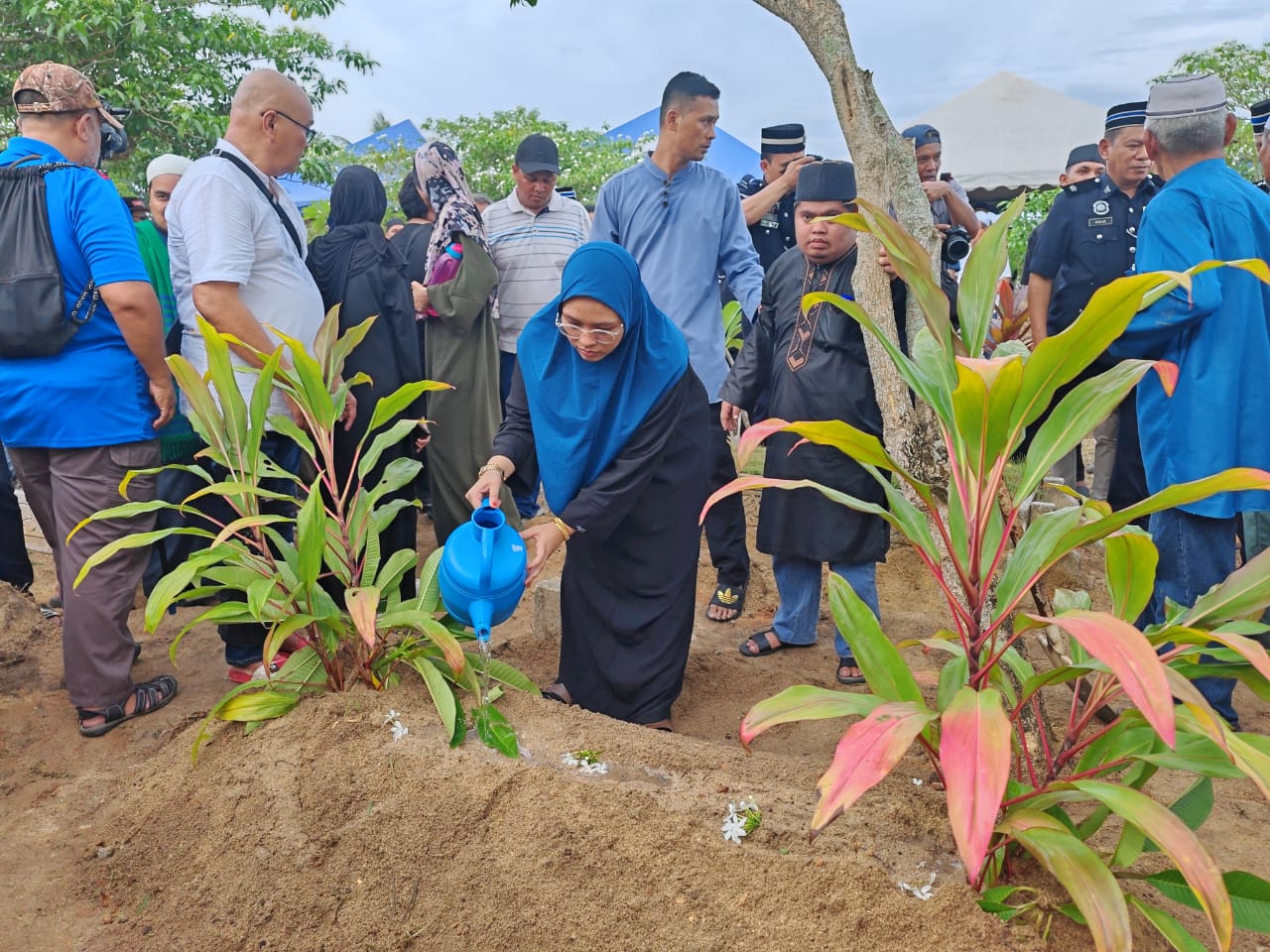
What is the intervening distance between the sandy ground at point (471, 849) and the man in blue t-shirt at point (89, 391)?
401 millimetres

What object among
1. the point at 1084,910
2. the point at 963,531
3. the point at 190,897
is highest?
the point at 963,531

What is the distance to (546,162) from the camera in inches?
183

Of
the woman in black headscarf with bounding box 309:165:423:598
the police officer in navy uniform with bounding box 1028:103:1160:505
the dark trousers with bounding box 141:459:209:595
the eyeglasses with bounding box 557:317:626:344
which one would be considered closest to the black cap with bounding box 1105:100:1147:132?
the police officer in navy uniform with bounding box 1028:103:1160:505

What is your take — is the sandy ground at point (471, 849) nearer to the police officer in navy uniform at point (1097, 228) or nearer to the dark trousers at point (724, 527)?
the dark trousers at point (724, 527)

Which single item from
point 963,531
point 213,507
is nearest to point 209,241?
point 213,507

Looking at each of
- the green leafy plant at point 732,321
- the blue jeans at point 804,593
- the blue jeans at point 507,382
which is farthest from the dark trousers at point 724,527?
the green leafy plant at point 732,321

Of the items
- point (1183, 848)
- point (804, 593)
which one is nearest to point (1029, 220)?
point (804, 593)

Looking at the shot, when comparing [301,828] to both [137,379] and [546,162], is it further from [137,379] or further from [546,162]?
[546,162]

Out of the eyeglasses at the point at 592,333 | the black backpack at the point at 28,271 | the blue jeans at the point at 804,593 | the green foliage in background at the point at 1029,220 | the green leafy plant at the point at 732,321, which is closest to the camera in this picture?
the eyeglasses at the point at 592,333

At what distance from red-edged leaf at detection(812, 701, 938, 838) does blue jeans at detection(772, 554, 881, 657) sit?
185 centimetres

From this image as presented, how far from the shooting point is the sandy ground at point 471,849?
68.6 inches

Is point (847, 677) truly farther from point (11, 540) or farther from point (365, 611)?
point (11, 540)

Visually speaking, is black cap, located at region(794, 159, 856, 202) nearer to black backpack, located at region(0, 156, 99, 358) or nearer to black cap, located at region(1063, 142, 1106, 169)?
black backpack, located at region(0, 156, 99, 358)

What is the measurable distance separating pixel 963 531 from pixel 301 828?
152cm
